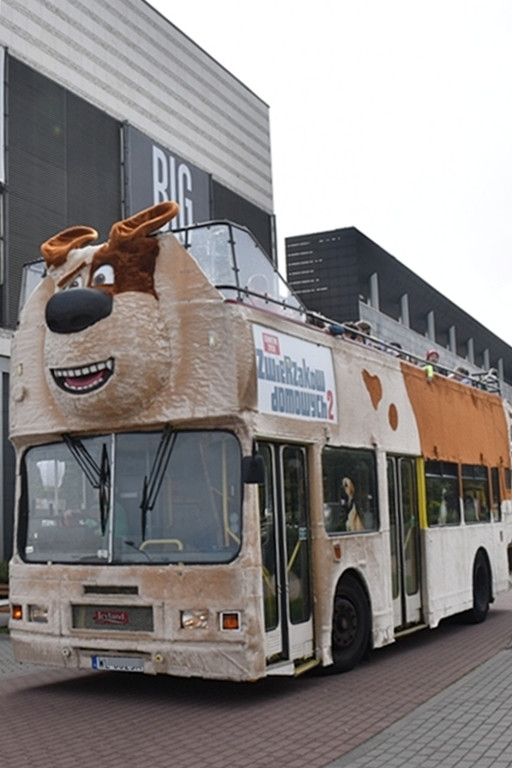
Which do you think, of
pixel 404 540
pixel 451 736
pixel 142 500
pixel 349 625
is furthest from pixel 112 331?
pixel 404 540

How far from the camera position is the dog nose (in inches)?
356

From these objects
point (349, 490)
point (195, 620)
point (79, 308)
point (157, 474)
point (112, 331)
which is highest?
point (79, 308)

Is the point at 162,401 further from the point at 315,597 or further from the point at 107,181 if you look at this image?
the point at 107,181

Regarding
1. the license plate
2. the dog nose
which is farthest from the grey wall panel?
the license plate

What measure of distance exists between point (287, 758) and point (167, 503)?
8.51 feet

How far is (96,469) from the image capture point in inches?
362

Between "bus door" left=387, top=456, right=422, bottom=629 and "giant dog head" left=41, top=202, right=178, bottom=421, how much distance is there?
13.3 ft

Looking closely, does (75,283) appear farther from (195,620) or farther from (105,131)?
(105,131)

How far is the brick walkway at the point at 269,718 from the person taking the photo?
6.97m

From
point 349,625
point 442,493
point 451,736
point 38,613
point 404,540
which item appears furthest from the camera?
point 442,493

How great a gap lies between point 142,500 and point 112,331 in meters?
1.49

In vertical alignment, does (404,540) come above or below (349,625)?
above

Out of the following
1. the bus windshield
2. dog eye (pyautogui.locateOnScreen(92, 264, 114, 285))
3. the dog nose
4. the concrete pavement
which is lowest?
the concrete pavement

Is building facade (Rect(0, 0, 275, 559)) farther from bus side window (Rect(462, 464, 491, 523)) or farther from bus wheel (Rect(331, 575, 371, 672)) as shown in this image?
bus wheel (Rect(331, 575, 371, 672))
